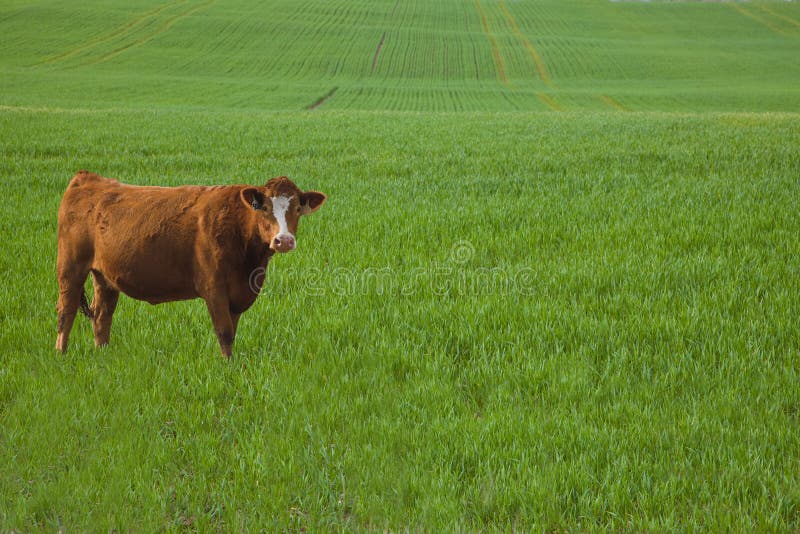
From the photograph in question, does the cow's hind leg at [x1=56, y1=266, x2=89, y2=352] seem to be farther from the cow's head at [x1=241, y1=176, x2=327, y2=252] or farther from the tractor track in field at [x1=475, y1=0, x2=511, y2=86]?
the tractor track in field at [x1=475, y1=0, x2=511, y2=86]

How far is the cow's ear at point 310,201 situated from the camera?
3570 millimetres

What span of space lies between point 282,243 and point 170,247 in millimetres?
1052

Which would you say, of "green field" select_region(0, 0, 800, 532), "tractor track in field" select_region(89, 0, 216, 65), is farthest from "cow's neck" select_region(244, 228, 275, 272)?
"tractor track in field" select_region(89, 0, 216, 65)

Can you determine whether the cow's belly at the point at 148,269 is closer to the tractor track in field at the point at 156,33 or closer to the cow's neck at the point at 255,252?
the cow's neck at the point at 255,252

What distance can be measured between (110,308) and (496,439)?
2.96 metres

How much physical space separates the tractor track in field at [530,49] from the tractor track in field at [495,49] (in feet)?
12.1

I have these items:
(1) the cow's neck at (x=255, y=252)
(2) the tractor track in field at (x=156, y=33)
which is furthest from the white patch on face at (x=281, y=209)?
(2) the tractor track in field at (x=156, y=33)

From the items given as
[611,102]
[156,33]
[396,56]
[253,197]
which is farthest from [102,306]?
[156,33]

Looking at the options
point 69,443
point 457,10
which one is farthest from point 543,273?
point 457,10

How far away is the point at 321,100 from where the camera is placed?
49.1 metres

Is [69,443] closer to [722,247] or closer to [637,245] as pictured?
[637,245]

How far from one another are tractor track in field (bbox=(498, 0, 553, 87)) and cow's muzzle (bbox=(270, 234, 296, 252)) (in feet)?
207

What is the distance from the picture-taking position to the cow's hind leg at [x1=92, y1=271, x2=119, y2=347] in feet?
14.0

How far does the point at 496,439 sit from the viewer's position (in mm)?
3629
